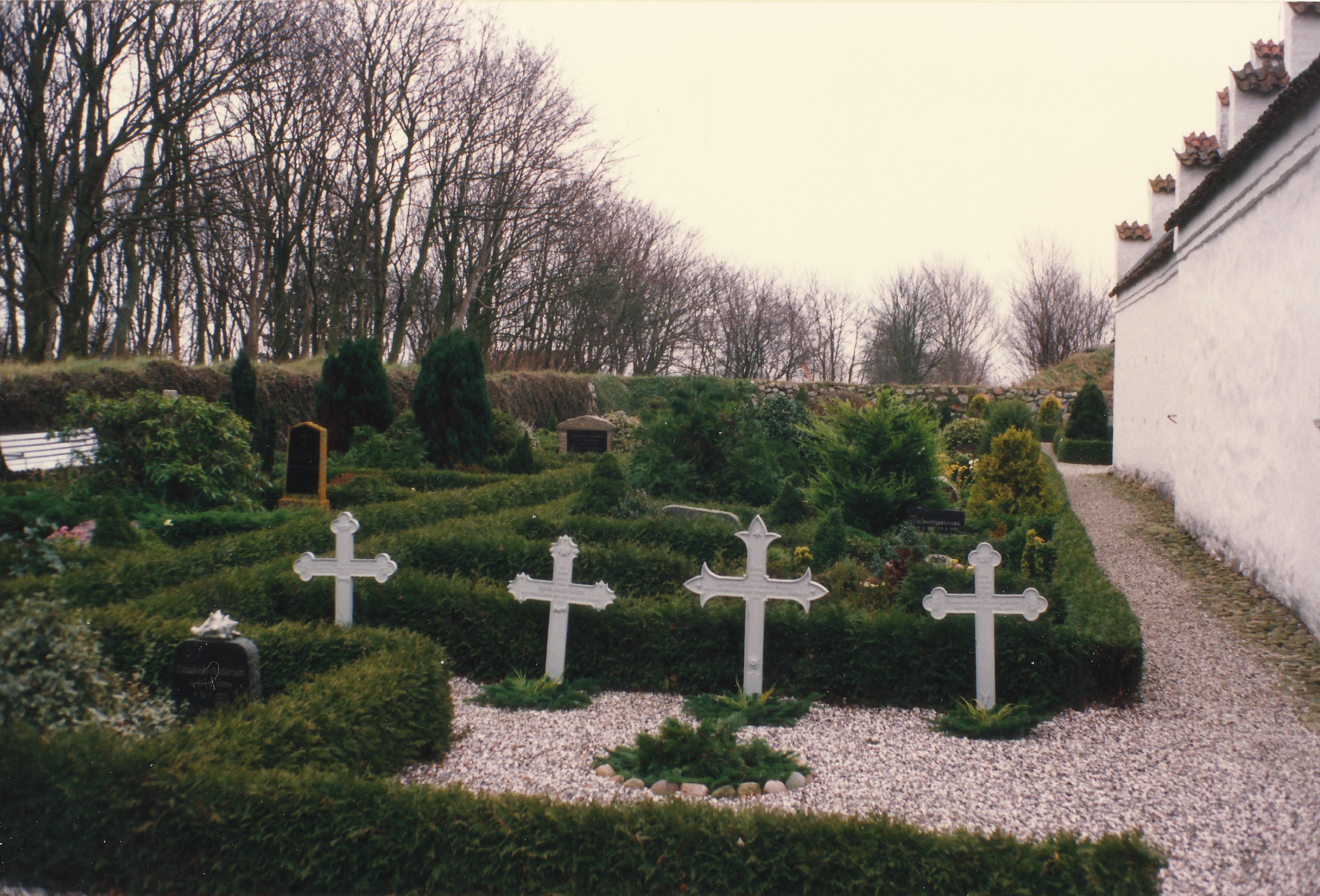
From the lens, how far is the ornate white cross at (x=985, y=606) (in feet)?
15.6

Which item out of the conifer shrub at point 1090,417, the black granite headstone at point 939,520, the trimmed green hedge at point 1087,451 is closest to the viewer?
the black granite headstone at point 939,520

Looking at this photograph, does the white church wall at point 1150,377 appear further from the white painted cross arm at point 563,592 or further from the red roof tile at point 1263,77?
the white painted cross arm at point 563,592

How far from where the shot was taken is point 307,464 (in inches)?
412

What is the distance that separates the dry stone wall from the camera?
27.3m

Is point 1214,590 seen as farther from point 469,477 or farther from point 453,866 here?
point 469,477

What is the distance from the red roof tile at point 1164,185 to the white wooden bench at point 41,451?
15.6 metres

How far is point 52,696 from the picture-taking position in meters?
3.68

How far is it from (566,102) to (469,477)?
49.7 ft

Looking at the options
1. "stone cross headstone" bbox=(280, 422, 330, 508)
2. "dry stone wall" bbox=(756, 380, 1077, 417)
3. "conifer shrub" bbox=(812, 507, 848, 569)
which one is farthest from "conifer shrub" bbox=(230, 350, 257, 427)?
"dry stone wall" bbox=(756, 380, 1077, 417)

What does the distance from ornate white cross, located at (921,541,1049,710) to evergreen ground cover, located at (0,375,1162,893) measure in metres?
0.19

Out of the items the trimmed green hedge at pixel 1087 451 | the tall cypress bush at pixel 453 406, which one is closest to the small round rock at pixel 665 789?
the tall cypress bush at pixel 453 406

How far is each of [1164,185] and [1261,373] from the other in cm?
757

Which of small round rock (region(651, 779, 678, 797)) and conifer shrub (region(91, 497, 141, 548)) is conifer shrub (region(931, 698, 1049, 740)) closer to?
small round rock (region(651, 779, 678, 797))

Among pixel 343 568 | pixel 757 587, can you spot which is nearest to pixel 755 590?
pixel 757 587
